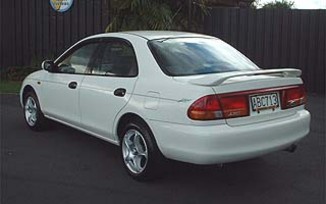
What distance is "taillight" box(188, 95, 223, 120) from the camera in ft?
13.0

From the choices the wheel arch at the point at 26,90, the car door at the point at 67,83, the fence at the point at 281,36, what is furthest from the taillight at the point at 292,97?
the fence at the point at 281,36

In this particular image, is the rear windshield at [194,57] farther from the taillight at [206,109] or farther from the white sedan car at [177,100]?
the taillight at [206,109]

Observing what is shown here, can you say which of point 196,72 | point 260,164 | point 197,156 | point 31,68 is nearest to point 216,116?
point 197,156

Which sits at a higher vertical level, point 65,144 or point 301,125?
point 301,125

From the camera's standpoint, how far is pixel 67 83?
223 inches

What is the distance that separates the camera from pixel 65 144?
19.6 feet

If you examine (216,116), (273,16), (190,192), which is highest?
(273,16)

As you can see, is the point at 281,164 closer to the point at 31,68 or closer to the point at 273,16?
the point at 273,16

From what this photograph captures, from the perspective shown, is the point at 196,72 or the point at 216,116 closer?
the point at 216,116

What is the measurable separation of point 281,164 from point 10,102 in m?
6.06

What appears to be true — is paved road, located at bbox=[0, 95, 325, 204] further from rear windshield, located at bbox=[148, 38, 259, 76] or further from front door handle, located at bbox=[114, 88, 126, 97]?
rear windshield, located at bbox=[148, 38, 259, 76]

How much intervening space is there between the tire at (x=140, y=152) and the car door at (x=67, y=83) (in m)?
1.04

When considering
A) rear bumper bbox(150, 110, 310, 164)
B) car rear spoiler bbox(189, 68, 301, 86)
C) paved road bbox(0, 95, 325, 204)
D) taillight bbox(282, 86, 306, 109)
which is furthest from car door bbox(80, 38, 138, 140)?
taillight bbox(282, 86, 306, 109)

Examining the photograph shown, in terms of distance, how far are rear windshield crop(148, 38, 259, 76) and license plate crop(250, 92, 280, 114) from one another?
56cm
